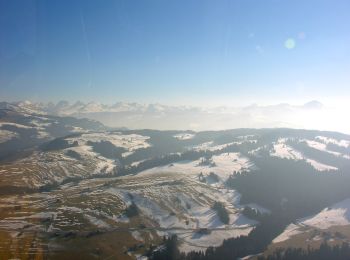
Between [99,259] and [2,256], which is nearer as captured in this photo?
[2,256]

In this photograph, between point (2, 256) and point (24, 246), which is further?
point (24, 246)

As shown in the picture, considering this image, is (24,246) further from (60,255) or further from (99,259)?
(99,259)

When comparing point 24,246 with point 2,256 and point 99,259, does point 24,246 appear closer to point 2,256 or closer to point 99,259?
point 2,256

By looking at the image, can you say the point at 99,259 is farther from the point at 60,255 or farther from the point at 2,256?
the point at 2,256

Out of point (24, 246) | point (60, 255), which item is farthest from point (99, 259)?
point (24, 246)

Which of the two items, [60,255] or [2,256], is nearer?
[2,256]

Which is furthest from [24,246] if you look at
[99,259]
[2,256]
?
[99,259]
